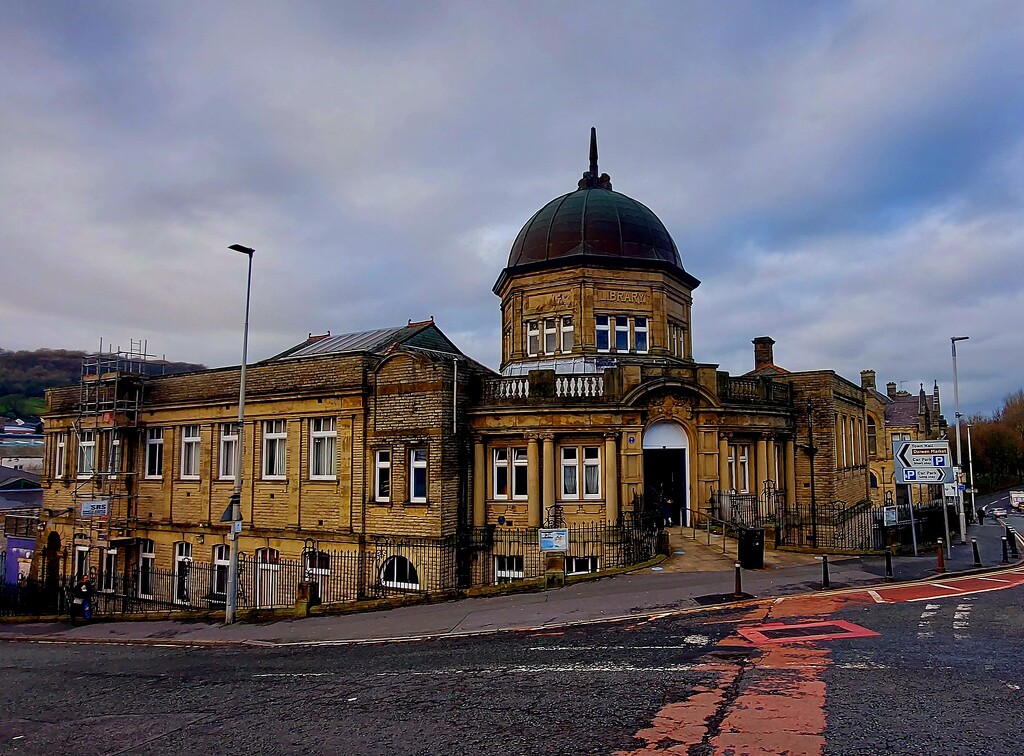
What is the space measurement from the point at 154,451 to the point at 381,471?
38.8 feet

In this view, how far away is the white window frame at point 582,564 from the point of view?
1934cm

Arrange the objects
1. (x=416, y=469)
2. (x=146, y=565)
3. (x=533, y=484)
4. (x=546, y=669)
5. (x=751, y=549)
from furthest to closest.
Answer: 1. (x=146, y=565)
2. (x=416, y=469)
3. (x=533, y=484)
4. (x=751, y=549)
5. (x=546, y=669)

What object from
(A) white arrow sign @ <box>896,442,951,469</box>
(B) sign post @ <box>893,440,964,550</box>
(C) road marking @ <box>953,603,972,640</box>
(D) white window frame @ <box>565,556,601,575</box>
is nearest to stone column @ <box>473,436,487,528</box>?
(D) white window frame @ <box>565,556,601,575</box>

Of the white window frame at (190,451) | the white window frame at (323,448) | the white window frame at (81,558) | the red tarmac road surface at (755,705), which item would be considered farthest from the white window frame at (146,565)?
the red tarmac road surface at (755,705)

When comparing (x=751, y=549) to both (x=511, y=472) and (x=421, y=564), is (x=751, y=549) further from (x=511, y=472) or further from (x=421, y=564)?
(x=421, y=564)

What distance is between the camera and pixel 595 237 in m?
26.5

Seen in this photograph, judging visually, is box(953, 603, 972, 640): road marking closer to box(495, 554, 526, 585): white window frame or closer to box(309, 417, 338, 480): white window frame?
box(495, 554, 526, 585): white window frame

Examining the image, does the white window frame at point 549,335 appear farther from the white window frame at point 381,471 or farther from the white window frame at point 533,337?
the white window frame at point 381,471

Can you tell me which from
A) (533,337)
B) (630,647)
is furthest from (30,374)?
(630,647)

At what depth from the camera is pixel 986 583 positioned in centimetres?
1488

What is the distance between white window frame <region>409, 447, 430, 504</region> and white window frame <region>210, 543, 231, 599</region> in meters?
8.04

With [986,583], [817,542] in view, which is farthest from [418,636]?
[817,542]

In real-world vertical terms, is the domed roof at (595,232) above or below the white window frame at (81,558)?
above

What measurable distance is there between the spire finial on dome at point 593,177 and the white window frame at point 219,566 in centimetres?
2090
